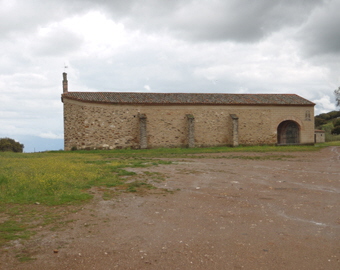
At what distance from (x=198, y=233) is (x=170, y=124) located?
23.8 metres

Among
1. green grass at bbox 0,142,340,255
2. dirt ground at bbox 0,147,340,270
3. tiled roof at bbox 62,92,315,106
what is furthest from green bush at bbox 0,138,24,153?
dirt ground at bbox 0,147,340,270

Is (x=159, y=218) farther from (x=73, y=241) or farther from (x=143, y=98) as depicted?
(x=143, y=98)

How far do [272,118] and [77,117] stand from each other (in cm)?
1849

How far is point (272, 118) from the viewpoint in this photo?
31.1 m

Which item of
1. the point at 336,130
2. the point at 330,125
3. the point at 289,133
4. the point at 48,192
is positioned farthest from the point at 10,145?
the point at 330,125

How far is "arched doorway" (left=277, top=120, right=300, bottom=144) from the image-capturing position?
32.5m

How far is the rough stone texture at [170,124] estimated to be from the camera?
2642cm

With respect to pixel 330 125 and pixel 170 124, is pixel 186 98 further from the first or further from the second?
pixel 330 125

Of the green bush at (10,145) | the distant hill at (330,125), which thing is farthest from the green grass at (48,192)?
the distant hill at (330,125)

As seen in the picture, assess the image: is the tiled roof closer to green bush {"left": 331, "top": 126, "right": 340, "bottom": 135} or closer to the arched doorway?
the arched doorway

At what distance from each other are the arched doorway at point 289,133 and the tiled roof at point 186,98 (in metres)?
2.68

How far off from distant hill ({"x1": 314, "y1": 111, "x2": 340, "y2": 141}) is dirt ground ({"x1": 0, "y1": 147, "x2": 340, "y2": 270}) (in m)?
40.2

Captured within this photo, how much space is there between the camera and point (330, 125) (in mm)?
52656

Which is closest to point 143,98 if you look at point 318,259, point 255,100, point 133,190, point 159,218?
point 255,100
